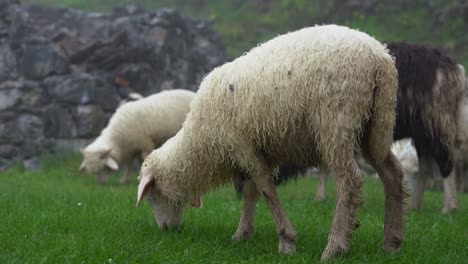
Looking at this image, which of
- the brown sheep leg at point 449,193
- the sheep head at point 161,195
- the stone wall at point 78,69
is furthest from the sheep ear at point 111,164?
the brown sheep leg at point 449,193

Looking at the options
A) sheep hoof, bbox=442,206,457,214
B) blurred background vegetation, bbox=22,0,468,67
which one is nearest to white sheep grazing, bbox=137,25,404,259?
sheep hoof, bbox=442,206,457,214

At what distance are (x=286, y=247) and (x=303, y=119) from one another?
3.24 ft

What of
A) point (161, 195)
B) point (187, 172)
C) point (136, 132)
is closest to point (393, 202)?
point (187, 172)

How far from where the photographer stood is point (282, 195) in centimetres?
907

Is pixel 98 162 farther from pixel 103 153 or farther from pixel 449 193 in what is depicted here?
pixel 449 193

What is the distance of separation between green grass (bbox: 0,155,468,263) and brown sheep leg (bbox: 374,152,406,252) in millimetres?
119

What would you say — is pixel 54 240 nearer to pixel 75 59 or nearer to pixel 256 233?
Answer: pixel 256 233

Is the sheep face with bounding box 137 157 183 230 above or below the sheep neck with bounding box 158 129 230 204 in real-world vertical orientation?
below

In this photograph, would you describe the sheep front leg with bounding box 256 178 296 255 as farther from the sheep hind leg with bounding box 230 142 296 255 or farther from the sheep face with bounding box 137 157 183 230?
the sheep face with bounding box 137 157 183 230

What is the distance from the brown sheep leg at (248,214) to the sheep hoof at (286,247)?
26.5 inches

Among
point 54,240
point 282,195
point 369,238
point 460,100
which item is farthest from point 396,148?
point 54,240

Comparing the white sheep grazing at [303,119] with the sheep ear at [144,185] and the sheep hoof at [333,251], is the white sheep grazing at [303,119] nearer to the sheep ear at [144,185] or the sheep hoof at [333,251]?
the sheep hoof at [333,251]

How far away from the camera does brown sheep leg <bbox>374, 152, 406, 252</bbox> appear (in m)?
4.69

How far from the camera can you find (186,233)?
17.6ft
